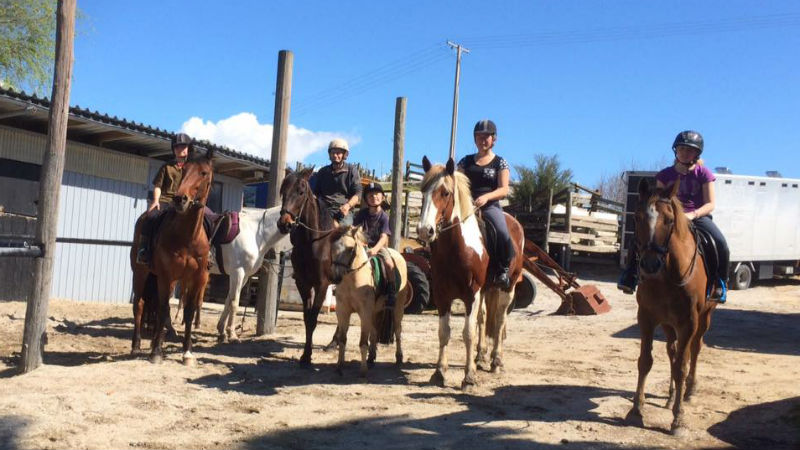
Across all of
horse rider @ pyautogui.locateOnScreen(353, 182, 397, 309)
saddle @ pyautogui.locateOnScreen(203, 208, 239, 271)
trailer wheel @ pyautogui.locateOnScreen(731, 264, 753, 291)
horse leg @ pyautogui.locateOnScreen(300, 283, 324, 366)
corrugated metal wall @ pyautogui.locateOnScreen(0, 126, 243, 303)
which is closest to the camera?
horse leg @ pyautogui.locateOnScreen(300, 283, 324, 366)

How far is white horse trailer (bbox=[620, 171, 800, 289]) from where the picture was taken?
1966 cm

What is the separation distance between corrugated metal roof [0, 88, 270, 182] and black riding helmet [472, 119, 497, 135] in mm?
4360

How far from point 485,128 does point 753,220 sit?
16.5m

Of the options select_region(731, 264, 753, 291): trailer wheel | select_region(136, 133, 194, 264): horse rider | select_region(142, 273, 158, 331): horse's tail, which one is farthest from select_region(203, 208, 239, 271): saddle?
select_region(731, 264, 753, 291): trailer wheel

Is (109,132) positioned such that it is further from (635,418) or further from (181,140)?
(635,418)

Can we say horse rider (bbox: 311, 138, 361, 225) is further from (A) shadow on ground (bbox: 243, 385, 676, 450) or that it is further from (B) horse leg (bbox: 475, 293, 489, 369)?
(A) shadow on ground (bbox: 243, 385, 676, 450)

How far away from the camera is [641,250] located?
521 cm

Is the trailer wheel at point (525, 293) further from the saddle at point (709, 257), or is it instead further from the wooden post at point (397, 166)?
the saddle at point (709, 257)

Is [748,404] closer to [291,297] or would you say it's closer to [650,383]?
[650,383]

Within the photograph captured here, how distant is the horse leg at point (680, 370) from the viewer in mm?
5246

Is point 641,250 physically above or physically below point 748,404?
above

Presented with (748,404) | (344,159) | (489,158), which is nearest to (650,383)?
(748,404)

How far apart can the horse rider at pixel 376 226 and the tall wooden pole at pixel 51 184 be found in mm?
3279

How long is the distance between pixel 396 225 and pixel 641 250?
255 inches
